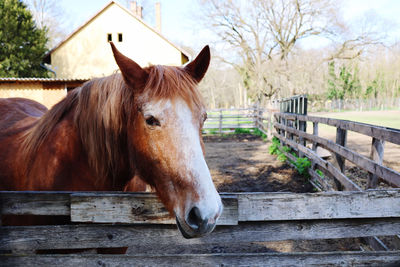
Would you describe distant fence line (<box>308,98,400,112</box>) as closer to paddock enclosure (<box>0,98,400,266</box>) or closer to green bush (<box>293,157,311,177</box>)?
green bush (<box>293,157,311,177</box>)

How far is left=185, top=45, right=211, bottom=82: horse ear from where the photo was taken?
1.65 m

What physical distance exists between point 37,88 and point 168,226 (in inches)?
619

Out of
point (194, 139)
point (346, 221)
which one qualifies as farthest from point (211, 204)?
point (346, 221)

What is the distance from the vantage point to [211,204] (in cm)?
117

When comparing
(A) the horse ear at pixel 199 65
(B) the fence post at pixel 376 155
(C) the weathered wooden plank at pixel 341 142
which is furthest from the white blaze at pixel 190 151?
(C) the weathered wooden plank at pixel 341 142

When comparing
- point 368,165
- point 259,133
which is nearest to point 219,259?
point 368,165

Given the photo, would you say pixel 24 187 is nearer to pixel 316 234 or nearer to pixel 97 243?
pixel 97 243

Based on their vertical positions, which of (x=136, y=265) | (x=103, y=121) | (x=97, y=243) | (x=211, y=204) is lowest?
(x=136, y=265)

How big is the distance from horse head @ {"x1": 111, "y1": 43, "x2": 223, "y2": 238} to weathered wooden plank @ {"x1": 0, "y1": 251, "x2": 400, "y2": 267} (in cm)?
51

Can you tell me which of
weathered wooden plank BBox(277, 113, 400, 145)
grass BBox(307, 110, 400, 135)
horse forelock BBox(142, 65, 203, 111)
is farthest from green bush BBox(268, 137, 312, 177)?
grass BBox(307, 110, 400, 135)

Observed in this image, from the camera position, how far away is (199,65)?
1.71 meters

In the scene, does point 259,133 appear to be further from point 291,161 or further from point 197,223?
point 197,223

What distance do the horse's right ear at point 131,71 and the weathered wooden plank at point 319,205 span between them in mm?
941

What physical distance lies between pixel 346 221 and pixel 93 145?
1784 millimetres
